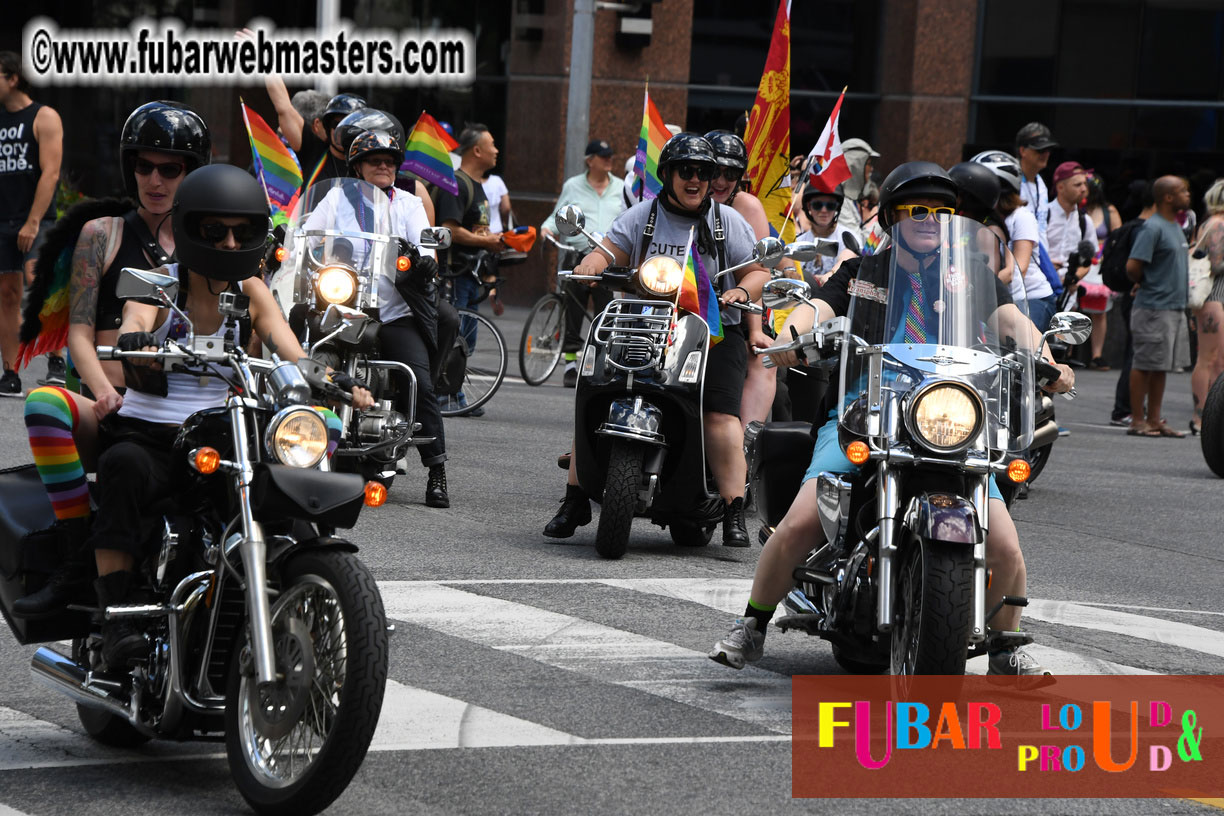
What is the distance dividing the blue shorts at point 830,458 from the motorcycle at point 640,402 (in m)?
2.01

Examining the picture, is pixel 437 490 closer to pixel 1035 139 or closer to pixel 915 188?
pixel 915 188

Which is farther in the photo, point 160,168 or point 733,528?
point 733,528

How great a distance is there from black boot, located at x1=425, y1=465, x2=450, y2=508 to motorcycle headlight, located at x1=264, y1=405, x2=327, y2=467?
4.78m

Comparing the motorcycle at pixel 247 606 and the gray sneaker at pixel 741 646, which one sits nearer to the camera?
the motorcycle at pixel 247 606

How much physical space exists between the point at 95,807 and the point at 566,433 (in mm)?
8140

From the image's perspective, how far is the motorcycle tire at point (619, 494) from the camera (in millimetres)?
7816

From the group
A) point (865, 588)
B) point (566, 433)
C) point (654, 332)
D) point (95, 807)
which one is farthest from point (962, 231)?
point (566, 433)

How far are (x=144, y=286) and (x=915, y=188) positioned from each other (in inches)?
102

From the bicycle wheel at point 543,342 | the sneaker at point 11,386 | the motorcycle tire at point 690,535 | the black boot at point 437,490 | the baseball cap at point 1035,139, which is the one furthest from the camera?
the bicycle wheel at point 543,342

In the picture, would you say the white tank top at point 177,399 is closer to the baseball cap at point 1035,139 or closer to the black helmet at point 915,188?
the black helmet at point 915,188

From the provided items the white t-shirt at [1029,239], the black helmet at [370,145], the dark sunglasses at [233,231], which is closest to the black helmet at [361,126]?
the black helmet at [370,145]

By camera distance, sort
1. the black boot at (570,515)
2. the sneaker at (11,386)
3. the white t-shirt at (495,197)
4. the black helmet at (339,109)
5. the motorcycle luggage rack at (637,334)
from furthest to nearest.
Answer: the white t-shirt at (495,197) < the sneaker at (11,386) < the black helmet at (339,109) < the black boot at (570,515) < the motorcycle luggage rack at (637,334)

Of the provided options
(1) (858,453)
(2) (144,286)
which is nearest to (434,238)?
(1) (858,453)

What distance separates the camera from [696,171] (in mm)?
8242
